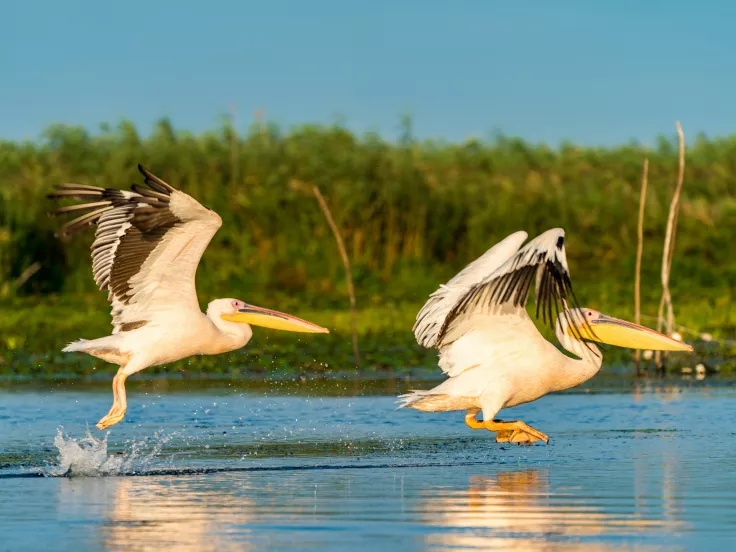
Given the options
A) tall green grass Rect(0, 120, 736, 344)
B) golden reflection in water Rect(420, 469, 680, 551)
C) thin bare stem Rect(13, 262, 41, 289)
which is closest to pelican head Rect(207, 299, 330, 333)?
golden reflection in water Rect(420, 469, 680, 551)

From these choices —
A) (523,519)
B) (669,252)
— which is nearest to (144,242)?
(523,519)

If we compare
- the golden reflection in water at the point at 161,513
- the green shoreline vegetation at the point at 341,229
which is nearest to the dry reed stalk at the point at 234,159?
the green shoreline vegetation at the point at 341,229

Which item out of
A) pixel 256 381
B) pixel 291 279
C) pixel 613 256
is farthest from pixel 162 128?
pixel 256 381

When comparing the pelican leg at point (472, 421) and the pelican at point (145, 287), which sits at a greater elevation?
the pelican at point (145, 287)

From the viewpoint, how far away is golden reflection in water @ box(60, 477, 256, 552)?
6094mm

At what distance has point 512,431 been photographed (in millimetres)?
8938

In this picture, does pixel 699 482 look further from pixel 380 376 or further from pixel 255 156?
pixel 255 156

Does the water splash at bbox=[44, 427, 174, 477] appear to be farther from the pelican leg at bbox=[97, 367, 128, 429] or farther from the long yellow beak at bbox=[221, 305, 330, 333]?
the long yellow beak at bbox=[221, 305, 330, 333]

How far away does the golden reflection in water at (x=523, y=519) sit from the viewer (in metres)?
6.05

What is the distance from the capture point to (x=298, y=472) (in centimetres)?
828

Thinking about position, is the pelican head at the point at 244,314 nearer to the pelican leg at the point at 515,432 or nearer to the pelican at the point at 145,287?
the pelican at the point at 145,287

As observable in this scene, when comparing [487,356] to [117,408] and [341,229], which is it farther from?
[341,229]

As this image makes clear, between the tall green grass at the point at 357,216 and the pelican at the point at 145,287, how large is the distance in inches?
301

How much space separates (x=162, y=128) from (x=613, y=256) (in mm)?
7774
